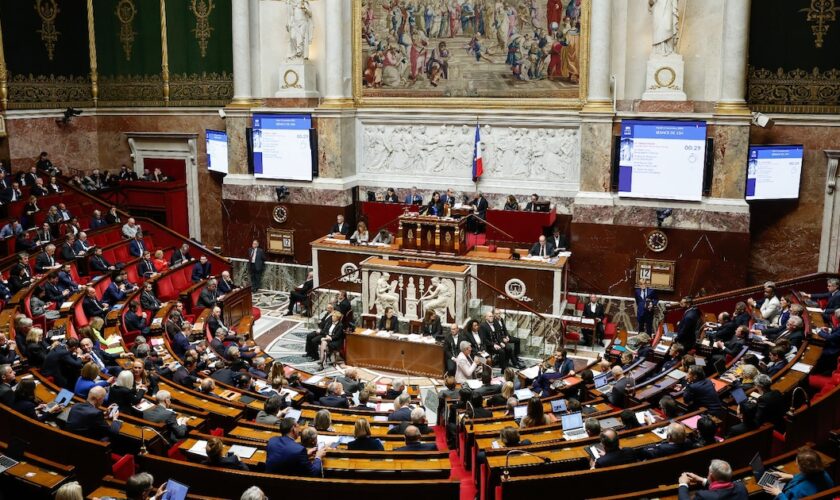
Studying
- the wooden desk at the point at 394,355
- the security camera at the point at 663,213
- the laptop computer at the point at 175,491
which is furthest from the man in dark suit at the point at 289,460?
the security camera at the point at 663,213

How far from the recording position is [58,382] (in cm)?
966

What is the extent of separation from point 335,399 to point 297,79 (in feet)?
37.7

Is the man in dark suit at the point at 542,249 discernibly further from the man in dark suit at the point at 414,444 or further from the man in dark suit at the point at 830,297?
the man in dark suit at the point at 414,444

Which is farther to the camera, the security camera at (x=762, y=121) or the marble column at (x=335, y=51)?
the marble column at (x=335, y=51)

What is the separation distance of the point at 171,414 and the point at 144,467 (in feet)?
4.01

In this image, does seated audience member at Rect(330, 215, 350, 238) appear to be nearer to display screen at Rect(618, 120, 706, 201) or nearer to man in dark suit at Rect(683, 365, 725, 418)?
display screen at Rect(618, 120, 706, 201)

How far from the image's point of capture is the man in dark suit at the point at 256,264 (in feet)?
63.5

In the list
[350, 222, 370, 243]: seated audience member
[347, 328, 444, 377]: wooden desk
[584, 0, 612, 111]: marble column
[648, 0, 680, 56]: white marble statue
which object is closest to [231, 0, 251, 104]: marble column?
[350, 222, 370, 243]: seated audience member

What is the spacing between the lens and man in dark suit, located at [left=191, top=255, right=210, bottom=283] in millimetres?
17188

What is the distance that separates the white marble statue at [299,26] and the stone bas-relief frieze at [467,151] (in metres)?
2.67

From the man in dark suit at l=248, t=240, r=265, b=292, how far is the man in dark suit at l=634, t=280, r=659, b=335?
31.7ft

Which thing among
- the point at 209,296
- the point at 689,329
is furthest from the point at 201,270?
the point at 689,329

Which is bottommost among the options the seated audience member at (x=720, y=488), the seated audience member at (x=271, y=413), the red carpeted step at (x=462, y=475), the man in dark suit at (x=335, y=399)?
the red carpeted step at (x=462, y=475)

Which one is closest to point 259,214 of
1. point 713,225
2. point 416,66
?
point 416,66
